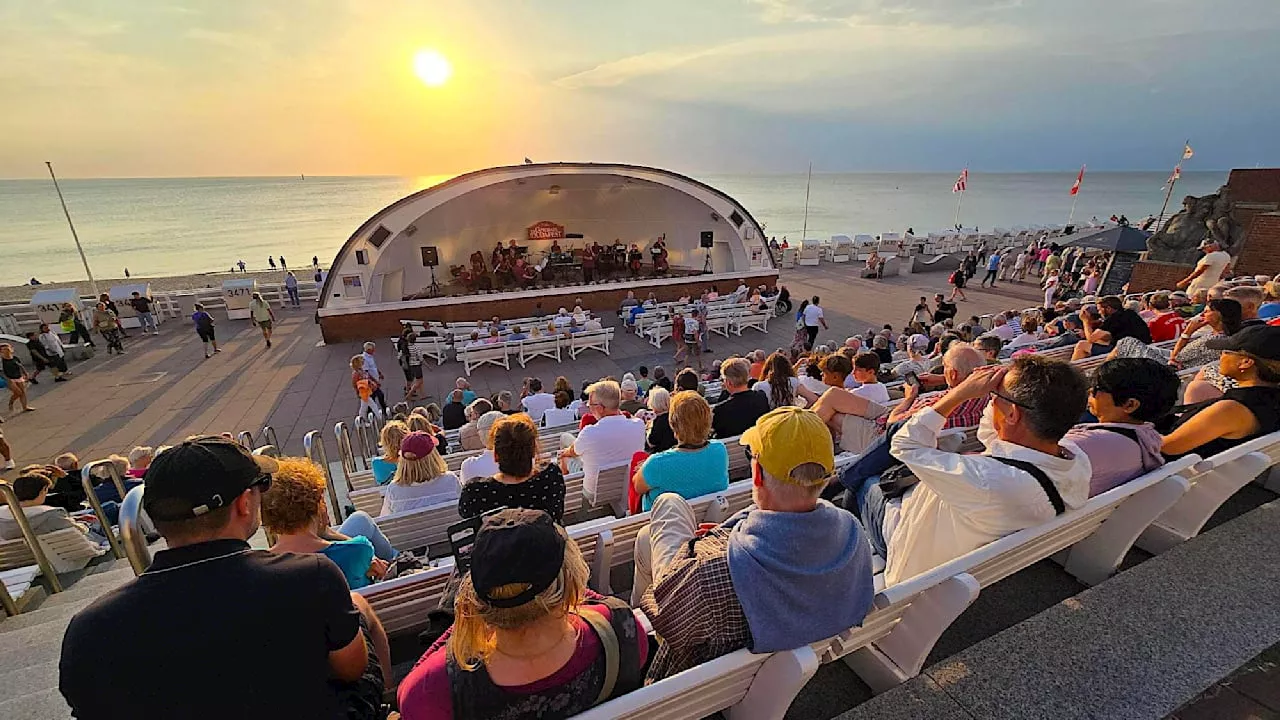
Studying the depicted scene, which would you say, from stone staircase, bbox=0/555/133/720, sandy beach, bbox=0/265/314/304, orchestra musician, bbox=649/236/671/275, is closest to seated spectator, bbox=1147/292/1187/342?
stone staircase, bbox=0/555/133/720

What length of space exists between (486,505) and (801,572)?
163 centimetres

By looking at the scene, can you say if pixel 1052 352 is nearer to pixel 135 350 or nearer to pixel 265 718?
pixel 265 718

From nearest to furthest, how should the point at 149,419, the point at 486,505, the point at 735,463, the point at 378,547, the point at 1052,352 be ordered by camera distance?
the point at 486,505, the point at 378,547, the point at 735,463, the point at 1052,352, the point at 149,419

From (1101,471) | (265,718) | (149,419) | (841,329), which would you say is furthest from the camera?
(841,329)

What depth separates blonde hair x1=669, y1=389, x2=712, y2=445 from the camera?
9.19 feet

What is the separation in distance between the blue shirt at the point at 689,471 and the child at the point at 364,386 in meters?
6.11

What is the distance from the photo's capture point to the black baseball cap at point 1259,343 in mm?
2496

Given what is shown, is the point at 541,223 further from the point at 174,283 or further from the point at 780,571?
the point at 780,571

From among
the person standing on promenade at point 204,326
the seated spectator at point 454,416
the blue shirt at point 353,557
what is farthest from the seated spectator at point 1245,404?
the person standing on promenade at point 204,326

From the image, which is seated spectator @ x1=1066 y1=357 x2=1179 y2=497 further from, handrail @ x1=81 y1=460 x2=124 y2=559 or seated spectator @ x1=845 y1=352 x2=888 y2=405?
handrail @ x1=81 y1=460 x2=124 y2=559

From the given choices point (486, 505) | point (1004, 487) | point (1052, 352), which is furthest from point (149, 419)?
point (1052, 352)

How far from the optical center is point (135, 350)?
1211cm

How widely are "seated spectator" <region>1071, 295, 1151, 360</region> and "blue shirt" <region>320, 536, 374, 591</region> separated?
6566 mm

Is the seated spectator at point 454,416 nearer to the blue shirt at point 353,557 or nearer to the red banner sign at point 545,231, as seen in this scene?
the blue shirt at point 353,557
